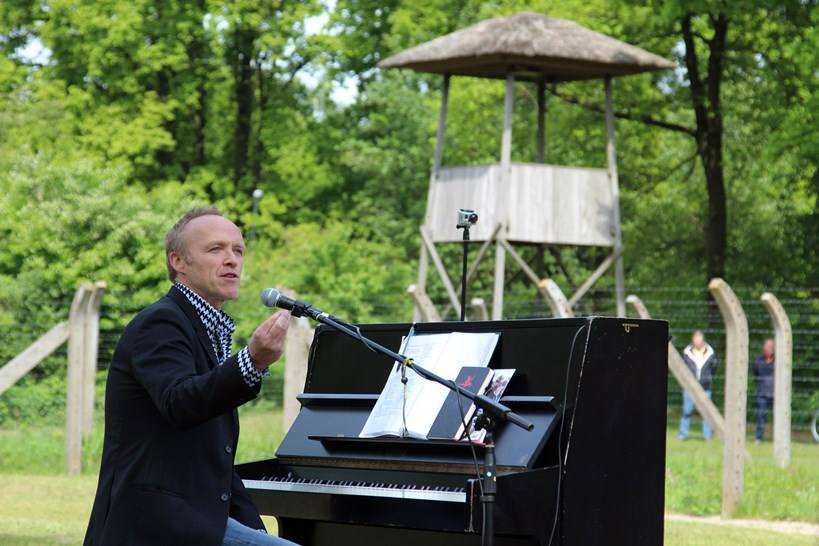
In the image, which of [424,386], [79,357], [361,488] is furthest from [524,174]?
[361,488]

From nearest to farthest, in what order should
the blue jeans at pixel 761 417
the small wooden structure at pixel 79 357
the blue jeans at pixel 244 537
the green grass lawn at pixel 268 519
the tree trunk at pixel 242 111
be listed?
1. the blue jeans at pixel 244 537
2. the green grass lawn at pixel 268 519
3. the small wooden structure at pixel 79 357
4. the blue jeans at pixel 761 417
5. the tree trunk at pixel 242 111

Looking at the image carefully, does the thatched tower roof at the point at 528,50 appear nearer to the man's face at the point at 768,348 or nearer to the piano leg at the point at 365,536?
the man's face at the point at 768,348

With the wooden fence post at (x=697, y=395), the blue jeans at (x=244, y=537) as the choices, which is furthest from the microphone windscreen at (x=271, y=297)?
the wooden fence post at (x=697, y=395)

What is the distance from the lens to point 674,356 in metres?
15.2

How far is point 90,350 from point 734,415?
7.05 metres

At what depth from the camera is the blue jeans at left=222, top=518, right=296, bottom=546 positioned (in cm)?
567

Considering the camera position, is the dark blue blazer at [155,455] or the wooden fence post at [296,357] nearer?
the dark blue blazer at [155,455]

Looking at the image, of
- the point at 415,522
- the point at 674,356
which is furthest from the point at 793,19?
the point at 415,522

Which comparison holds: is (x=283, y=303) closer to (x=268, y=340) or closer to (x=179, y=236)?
(x=268, y=340)

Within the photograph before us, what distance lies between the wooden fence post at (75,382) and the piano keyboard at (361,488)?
9.90 meters

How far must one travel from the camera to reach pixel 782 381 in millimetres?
15797

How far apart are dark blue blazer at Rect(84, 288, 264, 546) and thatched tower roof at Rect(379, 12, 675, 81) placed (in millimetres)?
20767

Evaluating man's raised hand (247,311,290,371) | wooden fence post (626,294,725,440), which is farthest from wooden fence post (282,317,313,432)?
man's raised hand (247,311,290,371)

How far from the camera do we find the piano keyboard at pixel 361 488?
250 inches
